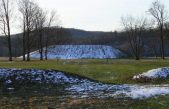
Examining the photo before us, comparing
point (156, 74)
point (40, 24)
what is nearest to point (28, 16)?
point (40, 24)

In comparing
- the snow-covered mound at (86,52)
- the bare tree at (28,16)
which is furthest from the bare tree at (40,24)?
the snow-covered mound at (86,52)

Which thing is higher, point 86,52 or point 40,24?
point 40,24

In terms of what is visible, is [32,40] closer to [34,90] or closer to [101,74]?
[101,74]

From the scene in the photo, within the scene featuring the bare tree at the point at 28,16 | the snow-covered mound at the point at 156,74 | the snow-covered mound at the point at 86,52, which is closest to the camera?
the snow-covered mound at the point at 156,74

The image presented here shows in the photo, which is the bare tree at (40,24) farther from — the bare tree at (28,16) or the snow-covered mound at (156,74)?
the snow-covered mound at (156,74)

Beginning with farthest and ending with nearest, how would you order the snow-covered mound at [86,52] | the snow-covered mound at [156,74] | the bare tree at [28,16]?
1. the snow-covered mound at [86,52]
2. the bare tree at [28,16]
3. the snow-covered mound at [156,74]

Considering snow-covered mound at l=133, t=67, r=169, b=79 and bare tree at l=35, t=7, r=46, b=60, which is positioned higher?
bare tree at l=35, t=7, r=46, b=60

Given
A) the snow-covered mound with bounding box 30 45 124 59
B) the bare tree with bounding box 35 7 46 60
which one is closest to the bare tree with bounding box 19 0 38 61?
the bare tree with bounding box 35 7 46 60

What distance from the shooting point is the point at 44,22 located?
109 m

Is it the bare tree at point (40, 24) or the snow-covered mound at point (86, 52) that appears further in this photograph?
the snow-covered mound at point (86, 52)

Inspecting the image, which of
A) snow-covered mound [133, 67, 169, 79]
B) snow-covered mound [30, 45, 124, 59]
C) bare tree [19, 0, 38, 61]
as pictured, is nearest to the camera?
snow-covered mound [133, 67, 169, 79]

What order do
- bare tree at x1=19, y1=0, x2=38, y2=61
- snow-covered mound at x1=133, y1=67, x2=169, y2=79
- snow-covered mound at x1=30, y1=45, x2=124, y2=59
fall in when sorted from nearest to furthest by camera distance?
1. snow-covered mound at x1=133, y1=67, x2=169, y2=79
2. bare tree at x1=19, y1=0, x2=38, y2=61
3. snow-covered mound at x1=30, y1=45, x2=124, y2=59

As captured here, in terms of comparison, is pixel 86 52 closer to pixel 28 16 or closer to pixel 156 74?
pixel 28 16

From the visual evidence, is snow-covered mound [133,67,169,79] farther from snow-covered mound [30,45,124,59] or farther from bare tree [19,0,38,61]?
snow-covered mound [30,45,124,59]
